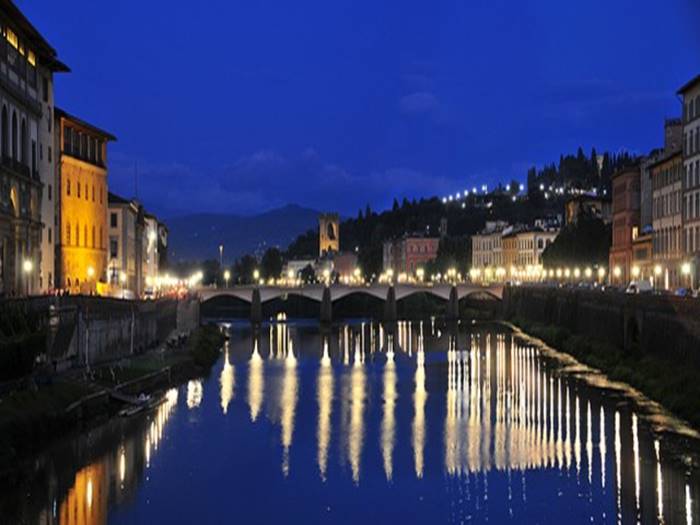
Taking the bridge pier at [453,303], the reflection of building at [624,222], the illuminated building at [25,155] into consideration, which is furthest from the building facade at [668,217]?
the bridge pier at [453,303]

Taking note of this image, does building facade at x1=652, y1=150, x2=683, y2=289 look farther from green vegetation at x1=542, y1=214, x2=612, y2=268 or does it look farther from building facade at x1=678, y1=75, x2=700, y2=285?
green vegetation at x1=542, y1=214, x2=612, y2=268

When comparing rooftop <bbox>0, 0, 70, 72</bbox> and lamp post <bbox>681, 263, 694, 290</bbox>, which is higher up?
rooftop <bbox>0, 0, 70, 72</bbox>

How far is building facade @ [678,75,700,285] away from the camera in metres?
67.4

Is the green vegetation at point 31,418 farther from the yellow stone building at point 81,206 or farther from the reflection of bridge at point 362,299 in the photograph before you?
the reflection of bridge at point 362,299

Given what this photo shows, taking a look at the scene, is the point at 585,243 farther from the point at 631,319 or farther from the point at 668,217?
the point at 631,319

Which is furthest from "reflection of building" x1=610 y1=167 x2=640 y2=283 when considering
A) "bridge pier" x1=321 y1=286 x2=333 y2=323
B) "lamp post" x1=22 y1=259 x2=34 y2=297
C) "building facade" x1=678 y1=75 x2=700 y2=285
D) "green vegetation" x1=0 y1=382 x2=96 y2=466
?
"green vegetation" x1=0 y1=382 x2=96 y2=466

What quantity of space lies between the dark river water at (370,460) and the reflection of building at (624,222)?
39926mm

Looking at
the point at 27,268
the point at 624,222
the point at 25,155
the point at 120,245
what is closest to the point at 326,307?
the point at 624,222

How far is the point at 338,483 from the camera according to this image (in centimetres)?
3309

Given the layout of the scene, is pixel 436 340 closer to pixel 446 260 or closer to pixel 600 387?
pixel 600 387

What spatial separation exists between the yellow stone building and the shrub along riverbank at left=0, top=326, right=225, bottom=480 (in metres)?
14.0

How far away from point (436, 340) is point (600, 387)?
1502 inches

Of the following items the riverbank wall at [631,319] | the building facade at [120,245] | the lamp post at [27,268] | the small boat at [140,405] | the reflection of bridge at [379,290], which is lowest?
the small boat at [140,405]

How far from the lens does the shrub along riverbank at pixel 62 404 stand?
108ft
